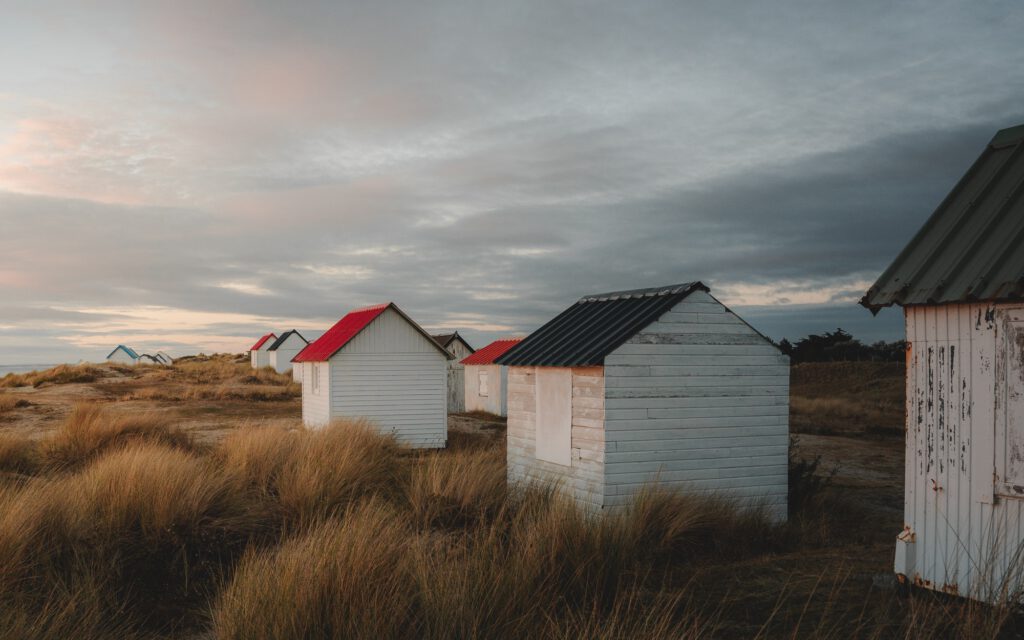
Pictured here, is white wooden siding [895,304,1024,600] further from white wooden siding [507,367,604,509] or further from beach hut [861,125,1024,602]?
white wooden siding [507,367,604,509]

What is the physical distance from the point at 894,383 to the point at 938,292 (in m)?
41.3

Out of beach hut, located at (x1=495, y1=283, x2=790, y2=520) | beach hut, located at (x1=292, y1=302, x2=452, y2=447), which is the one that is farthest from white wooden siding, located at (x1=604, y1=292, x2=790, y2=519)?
beach hut, located at (x1=292, y1=302, x2=452, y2=447)

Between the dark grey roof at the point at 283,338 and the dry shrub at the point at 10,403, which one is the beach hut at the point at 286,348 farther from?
the dry shrub at the point at 10,403

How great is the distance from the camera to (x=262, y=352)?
7494 centimetres

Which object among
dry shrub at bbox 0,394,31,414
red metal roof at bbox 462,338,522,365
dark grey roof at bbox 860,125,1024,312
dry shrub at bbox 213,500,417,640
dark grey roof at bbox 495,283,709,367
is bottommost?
dry shrub at bbox 0,394,31,414

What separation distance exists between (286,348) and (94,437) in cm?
5418

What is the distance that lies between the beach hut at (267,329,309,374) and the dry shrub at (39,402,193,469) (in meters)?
50.2

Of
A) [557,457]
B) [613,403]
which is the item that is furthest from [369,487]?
[613,403]

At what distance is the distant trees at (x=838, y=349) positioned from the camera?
57.3 meters

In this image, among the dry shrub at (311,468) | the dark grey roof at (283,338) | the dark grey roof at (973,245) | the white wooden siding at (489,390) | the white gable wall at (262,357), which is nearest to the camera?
the dark grey roof at (973,245)

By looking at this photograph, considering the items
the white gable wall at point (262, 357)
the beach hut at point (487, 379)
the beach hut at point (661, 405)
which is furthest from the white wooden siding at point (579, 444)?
the white gable wall at point (262, 357)

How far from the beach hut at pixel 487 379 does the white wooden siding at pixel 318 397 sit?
1034 centimetres

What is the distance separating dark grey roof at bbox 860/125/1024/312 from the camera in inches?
257

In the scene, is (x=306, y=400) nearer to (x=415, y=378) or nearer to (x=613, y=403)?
(x=415, y=378)
